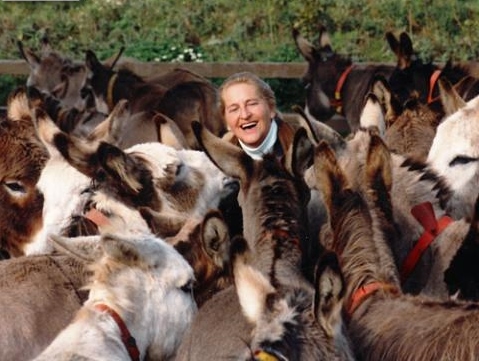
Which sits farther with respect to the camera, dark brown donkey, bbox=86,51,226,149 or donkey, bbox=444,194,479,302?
Answer: dark brown donkey, bbox=86,51,226,149

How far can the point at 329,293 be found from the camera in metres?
4.53

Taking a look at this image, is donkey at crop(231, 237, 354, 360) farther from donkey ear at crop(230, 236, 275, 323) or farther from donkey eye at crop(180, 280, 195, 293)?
donkey eye at crop(180, 280, 195, 293)

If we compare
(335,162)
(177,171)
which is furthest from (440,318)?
(177,171)

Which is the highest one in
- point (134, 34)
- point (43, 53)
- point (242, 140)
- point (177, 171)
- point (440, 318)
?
point (440, 318)

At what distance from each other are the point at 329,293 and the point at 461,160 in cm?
237

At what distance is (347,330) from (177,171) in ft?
8.64

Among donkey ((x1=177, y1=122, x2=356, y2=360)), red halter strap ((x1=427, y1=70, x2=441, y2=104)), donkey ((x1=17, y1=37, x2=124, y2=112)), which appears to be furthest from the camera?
donkey ((x1=17, y1=37, x2=124, y2=112))

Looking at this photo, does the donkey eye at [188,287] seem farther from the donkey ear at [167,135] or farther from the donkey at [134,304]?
the donkey ear at [167,135]

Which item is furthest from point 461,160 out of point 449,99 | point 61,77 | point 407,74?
point 61,77

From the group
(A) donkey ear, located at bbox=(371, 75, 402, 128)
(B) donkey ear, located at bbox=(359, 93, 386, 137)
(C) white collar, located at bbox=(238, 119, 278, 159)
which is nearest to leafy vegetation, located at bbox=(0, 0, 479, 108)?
(A) donkey ear, located at bbox=(371, 75, 402, 128)

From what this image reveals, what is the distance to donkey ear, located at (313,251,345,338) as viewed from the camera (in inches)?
176

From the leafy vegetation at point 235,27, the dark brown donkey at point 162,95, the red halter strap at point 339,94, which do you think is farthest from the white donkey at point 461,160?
the leafy vegetation at point 235,27

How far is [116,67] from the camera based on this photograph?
15.5 m

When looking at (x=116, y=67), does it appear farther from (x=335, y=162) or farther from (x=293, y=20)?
(x=335, y=162)
